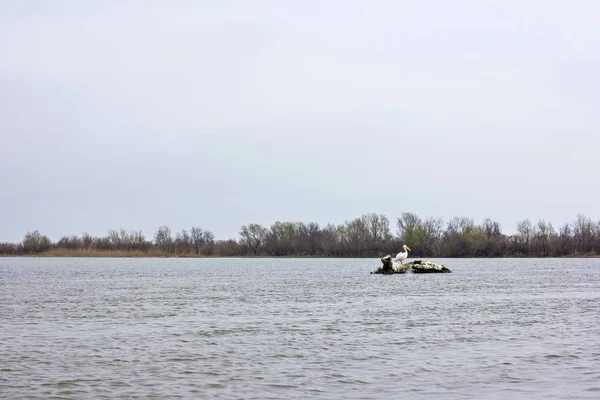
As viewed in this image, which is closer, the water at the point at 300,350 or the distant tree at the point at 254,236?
the water at the point at 300,350

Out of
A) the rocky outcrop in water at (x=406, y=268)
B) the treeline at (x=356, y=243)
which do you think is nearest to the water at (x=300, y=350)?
the rocky outcrop in water at (x=406, y=268)

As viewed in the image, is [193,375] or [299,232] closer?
[193,375]

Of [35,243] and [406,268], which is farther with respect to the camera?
[35,243]

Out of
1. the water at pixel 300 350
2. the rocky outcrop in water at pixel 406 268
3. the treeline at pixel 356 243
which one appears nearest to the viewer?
the water at pixel 300 350

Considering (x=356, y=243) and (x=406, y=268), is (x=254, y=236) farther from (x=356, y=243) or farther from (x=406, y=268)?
(x=406, y=268)

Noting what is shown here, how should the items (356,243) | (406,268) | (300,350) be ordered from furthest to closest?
(356,243) → (406,268) → (300,350)

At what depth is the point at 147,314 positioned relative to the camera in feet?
88.1

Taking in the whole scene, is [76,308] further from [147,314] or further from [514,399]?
[514,399]

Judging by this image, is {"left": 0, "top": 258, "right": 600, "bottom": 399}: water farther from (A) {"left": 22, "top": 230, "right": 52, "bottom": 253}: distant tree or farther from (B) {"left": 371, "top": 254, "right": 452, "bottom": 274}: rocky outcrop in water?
(A) {"left": 22, "top": 230, "right": 52, "bottom": 253}: distant tree

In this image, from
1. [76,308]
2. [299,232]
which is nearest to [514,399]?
[76,308]

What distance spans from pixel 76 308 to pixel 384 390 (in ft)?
65.8

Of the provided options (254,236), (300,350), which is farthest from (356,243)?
(300,350)

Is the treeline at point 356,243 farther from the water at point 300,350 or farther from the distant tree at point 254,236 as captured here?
the water at point 300,350

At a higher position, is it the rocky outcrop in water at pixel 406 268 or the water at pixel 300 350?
the rocky outcrop in water at pixel 406 268
